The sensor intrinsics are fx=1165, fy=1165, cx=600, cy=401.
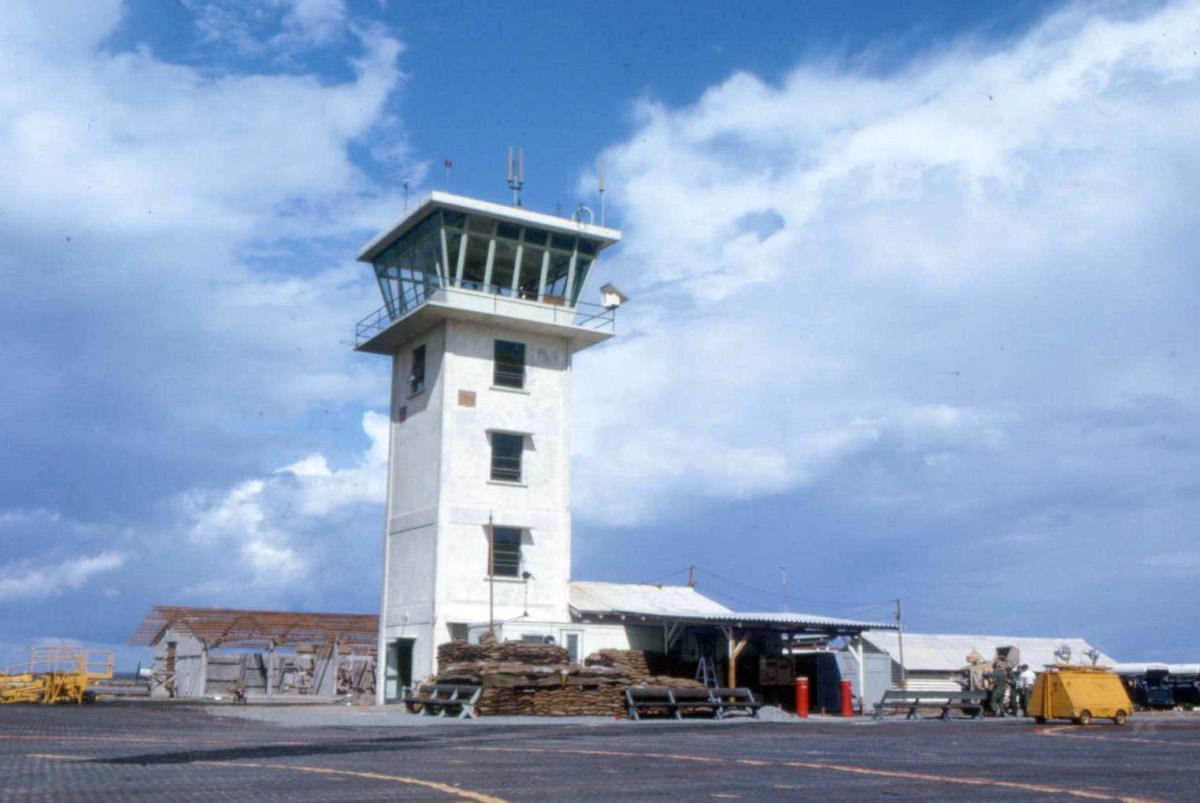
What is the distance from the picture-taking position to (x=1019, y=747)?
17.4 metres

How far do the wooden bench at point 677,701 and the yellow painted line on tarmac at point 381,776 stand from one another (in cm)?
1742

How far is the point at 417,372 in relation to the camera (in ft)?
136

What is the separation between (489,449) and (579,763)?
2631 centimetres

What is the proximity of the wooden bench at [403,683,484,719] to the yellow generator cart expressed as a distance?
1357 cm

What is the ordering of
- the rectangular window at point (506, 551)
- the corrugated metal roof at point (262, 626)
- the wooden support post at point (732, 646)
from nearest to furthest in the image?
the wooden support post at point (732, 646)
the rectangular window at point (506, 551)
the corrugated metal roof at point (262, 626)

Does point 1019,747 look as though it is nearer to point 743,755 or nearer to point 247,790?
point 743,755

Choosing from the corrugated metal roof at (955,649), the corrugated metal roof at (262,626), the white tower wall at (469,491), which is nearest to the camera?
the white tower wall at (469,491)

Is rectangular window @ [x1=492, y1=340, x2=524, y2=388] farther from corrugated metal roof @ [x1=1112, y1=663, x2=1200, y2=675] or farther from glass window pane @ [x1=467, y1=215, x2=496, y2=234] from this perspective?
corrugated metal roof @ [x1=1112, y1=663, x2=1200, y2=675]

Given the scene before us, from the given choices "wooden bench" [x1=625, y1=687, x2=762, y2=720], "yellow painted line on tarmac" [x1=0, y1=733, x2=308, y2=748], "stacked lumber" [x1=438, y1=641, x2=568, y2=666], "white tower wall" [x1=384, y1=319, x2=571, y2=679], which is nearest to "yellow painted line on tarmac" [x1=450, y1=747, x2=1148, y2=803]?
"yellow painted line on tarmac" [x1=0, y1=733, x2=308, y2=748]

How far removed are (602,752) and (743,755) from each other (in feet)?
6.08

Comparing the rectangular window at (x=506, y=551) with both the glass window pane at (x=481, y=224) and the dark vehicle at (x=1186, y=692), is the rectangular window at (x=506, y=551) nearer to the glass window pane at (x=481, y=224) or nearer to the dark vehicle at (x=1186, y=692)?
the glass window pane at (x=481, y=224)

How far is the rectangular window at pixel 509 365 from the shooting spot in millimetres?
40375

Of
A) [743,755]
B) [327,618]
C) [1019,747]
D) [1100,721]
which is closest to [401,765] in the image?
[743,755]

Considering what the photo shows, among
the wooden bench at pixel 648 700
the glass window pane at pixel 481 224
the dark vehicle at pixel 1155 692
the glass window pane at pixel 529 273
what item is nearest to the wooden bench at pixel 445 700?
the wooden bench at pixel 648 700
